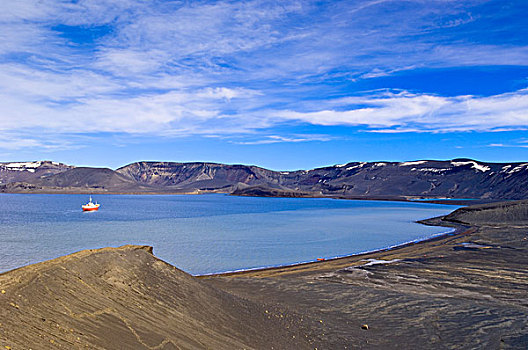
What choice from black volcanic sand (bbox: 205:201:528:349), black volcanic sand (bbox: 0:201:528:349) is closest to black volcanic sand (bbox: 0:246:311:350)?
black volcanic sand (bbox: 0:201:528:349)

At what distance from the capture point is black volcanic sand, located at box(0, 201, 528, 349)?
6.95 m

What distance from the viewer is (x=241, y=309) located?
11.0 m

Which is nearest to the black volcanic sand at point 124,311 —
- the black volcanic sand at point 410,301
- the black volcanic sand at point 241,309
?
the black volcanic sand at point 241,309

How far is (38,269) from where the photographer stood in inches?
332

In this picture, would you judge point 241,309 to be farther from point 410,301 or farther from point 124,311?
point 410,301

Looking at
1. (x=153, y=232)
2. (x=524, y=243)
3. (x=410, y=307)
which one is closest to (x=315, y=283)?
(x=410, y=307)

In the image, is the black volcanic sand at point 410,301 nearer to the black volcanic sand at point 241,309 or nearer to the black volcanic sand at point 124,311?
the black volcanic sand at point 241,309

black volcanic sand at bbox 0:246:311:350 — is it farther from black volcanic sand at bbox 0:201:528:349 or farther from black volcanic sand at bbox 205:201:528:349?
black volcanic sand at bbox 205:201:528:349

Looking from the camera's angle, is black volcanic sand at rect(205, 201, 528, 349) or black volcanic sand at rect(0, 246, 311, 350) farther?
black volcanic sand at rect(205, 201, 528, 349)

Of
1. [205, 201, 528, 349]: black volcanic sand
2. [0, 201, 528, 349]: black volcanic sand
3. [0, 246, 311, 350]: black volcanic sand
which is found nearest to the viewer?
[0, 246, 311, 350]: black volcanic sand

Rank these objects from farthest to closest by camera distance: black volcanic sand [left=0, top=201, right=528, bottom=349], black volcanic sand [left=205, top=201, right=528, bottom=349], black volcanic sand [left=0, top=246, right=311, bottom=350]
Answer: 1. black volcanic sand [left=205, top=201, right=528, bottom=349]
2. black volcanic sand [left=0, top=201, right=528, bottom=349]
3. black volcanic sand [left=0, top=246, right=311, bottom=350]

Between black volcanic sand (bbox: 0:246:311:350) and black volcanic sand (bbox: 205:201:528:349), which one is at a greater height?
black volcanic sand (bbox: 0:246:311:350)

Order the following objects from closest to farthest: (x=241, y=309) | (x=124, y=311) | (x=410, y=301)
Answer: (x=124, y=311)
(x=241, y=309)
(x=410, y=301)

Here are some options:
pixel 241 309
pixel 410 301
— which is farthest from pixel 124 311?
pixel 410 301
